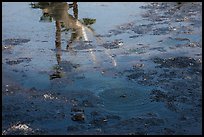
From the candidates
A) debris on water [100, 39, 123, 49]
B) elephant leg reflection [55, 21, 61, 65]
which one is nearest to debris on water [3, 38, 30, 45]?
elephant leg reflection [55, 21, 61, 65]

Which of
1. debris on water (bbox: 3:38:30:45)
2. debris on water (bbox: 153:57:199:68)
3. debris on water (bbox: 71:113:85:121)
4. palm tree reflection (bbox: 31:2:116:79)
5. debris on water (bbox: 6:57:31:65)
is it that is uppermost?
palm tree reflection (bbox: 31:2:116:79)

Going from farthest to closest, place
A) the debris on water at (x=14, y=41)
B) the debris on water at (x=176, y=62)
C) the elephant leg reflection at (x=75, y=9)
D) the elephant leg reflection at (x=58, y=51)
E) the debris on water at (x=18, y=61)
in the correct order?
1. the elephant leg reflection at (x=75, y=9)
2. the debris on water at (x=14, y=41)
3. the debris on water at (x=18, y=61)
4. the debris on water at (x=176, y=62)
5. the elephant leg reflection at (x=58, y=51)

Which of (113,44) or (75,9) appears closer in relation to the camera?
(113,44)

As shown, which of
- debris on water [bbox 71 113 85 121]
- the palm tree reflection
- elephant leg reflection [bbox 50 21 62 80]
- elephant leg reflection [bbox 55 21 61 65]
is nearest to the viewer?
debris on water [bbox 71 113 85 121]

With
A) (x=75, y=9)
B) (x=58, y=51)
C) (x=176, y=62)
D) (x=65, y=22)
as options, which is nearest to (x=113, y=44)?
(x=58, y=51)

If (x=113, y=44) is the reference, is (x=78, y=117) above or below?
below

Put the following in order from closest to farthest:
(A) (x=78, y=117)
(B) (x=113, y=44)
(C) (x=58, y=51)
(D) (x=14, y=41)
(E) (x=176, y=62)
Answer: (A) (x=78, y=117) → (E) (x=176, y=62) → (C) (x=58, y=51) → (B) (x=113, y=44) → (D) (x=14, y=41)

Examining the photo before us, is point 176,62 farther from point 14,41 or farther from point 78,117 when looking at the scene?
point 14,41

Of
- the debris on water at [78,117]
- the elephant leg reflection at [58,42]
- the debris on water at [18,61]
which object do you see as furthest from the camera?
the elephant leg reflection at [58,42]

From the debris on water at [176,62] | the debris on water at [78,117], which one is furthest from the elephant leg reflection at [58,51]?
the debris on water at [176,62]

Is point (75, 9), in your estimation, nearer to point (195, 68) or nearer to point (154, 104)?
point (195, 68)

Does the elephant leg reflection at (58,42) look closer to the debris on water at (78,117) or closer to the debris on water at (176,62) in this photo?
the debris on water at (176,62)

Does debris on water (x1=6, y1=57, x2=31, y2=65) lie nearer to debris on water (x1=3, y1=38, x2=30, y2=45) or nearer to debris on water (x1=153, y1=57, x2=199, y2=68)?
debris on water (x1=3, y1=38, x2=30, y2=45)

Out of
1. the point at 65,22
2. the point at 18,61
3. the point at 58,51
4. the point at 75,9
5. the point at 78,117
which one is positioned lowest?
the point at 78,117
